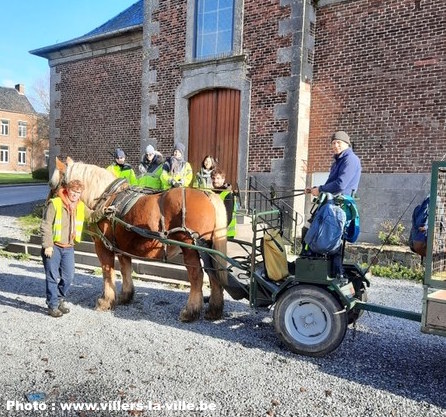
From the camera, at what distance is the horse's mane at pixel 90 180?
17.7 ft

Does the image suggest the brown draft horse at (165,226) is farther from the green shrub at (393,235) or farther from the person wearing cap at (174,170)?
the green shrub at (393,235)

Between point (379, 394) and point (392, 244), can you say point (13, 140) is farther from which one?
point (379, 394)

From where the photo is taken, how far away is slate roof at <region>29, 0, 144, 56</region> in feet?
41.6

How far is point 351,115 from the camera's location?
29.9ft

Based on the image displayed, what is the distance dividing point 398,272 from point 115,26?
35.0 ft

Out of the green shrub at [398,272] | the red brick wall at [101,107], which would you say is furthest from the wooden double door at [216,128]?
the green shrub at [398,272]

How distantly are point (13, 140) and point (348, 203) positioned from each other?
178 feet

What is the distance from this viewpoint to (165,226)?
5090 millimetres

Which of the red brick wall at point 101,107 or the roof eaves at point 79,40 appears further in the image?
the red brick wall at point 101,107

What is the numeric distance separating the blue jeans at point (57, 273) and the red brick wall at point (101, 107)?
7550mm

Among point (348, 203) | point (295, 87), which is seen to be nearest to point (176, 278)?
point (348, 203)

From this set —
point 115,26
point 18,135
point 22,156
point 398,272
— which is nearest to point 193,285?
point 398,272

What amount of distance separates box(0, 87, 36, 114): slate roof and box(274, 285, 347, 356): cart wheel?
53.5m

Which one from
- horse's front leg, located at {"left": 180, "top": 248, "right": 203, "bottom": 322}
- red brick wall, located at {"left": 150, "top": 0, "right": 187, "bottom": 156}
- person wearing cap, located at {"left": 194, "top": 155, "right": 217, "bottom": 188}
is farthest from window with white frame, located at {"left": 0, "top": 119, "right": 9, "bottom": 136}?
horse's front leg, located at {"left": 180, "top": 248, "right": 203, "bottom": 322}
